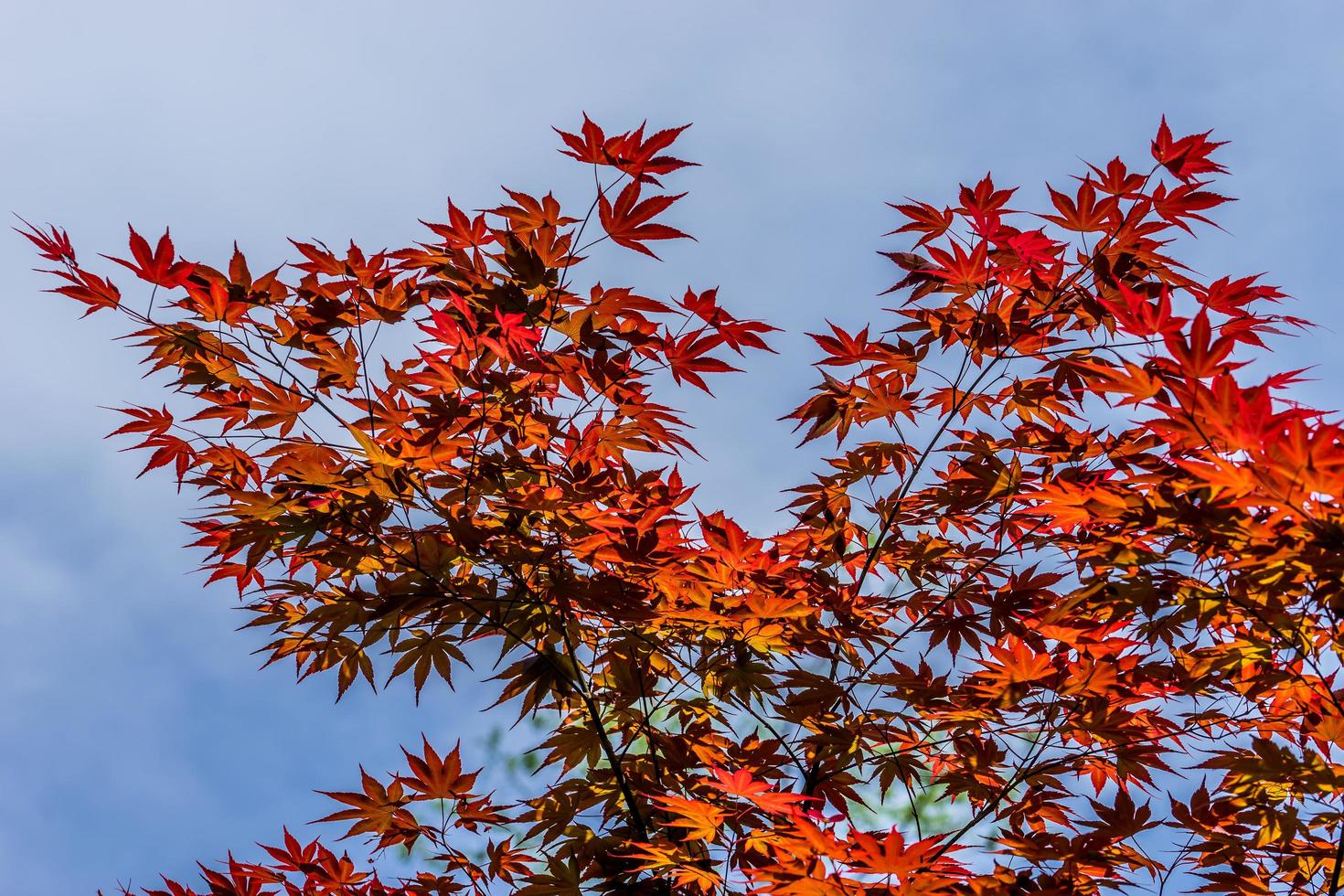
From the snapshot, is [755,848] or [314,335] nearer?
[755,848]

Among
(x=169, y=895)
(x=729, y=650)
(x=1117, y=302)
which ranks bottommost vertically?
(x=169, y=895)

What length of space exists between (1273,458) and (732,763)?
166cm

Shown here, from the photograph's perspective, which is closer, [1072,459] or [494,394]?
[494,394]

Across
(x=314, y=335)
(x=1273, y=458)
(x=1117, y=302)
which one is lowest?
(x=1273, y=458)

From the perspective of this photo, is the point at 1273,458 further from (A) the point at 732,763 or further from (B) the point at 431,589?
(B) the point at 431,589

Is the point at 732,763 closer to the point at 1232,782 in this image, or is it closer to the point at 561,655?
the point at 561,655

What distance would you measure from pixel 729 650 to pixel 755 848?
1.82 ft

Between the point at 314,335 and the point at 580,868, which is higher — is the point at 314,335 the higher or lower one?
the higher one

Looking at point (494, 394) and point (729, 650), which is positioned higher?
point (494, 394)

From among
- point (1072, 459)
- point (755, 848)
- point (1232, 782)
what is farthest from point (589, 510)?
point (1232, 782)

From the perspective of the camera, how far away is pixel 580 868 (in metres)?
2.68

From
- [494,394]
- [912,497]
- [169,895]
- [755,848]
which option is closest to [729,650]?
[755,848]

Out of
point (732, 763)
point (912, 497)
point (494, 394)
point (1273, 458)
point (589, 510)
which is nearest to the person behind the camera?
point (1273, 458)

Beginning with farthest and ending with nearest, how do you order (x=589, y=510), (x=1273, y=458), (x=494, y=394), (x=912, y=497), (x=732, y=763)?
(x=912, y=497), (x=732, y=763), (x=494, y=394), (x=589, y=510), (x=1273, y=458)
